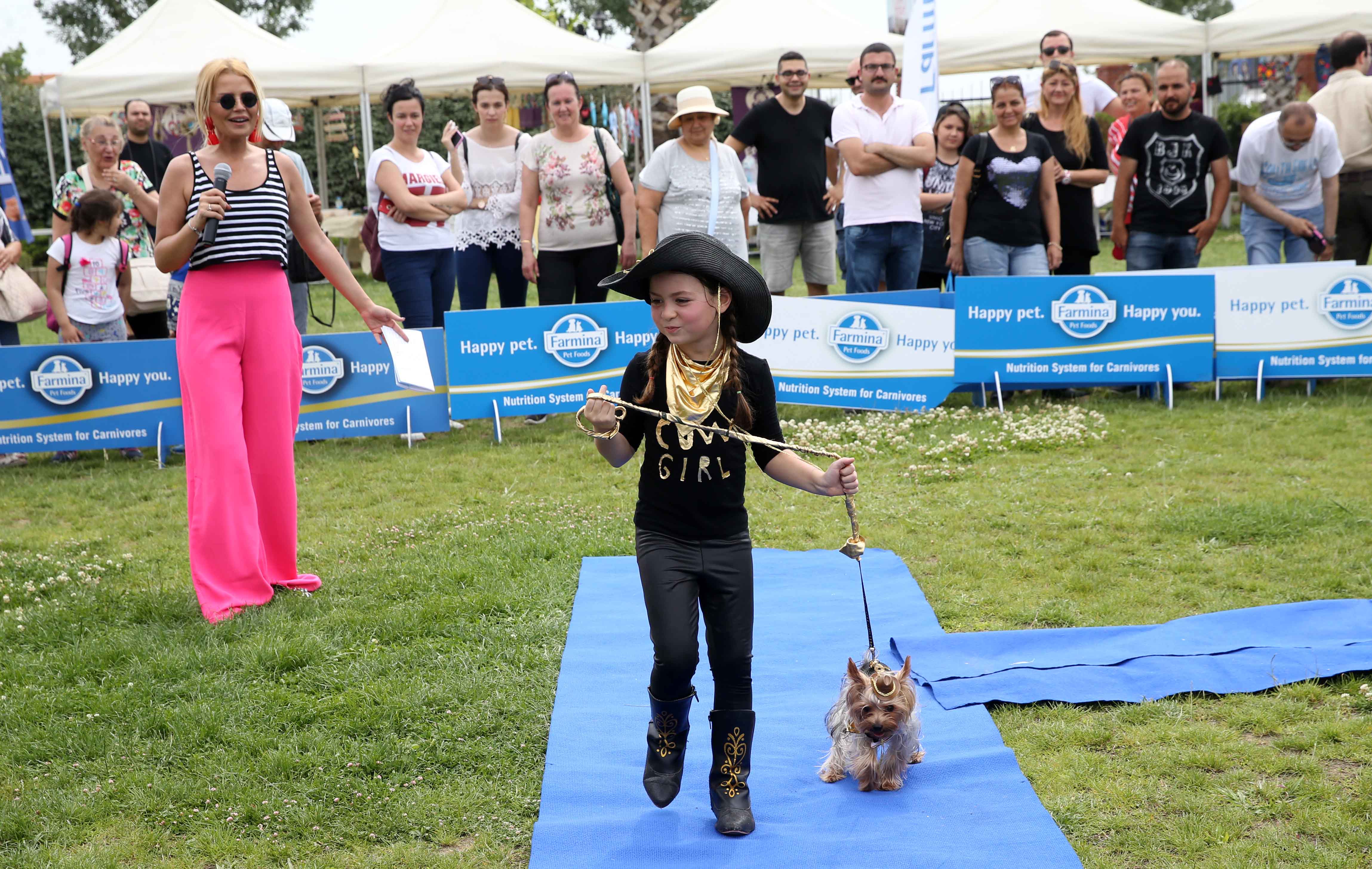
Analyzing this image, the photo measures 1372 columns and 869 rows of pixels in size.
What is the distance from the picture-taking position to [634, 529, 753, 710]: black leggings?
340 cm

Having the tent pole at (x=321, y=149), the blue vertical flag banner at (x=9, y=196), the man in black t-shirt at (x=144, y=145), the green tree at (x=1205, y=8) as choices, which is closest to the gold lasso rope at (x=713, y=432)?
the man in black t-shirt at (x=144, y=145)

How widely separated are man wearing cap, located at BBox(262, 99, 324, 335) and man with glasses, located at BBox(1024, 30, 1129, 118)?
5287 mm

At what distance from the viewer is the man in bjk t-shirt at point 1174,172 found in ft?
30.2

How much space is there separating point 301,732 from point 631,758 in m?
1.16

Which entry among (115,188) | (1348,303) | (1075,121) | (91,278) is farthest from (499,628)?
(1348,303)

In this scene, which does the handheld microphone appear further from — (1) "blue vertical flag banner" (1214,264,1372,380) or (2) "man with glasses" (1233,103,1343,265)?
(2) "man with glasses" (1233,103,1343,265)

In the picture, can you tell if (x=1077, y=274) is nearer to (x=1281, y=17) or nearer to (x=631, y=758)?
(x=631, y=758)

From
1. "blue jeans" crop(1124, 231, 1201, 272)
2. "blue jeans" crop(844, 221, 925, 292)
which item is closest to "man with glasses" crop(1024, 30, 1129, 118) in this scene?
"blue jeans" crop(1124, 231, 1201, 272)

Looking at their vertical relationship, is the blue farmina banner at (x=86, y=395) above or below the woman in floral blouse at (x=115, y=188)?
below

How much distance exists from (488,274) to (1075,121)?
4.68 metres

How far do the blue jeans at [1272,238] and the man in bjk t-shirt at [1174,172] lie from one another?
480 mm

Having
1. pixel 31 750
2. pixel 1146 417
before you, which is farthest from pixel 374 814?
pixel 1146 417

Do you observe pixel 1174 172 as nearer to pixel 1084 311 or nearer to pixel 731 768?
pixel 1084 311

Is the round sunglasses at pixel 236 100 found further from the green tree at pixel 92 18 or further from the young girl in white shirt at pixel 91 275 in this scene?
the green tree at pixel 92 18
